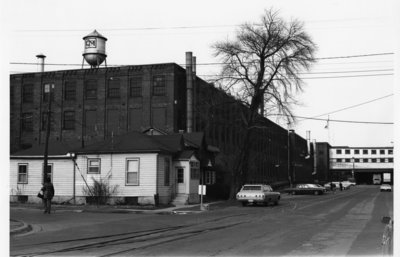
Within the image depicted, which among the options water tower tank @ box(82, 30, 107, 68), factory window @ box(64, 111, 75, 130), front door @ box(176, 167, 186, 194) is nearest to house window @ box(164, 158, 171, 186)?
front door @ box(176, 167, 186, 194)

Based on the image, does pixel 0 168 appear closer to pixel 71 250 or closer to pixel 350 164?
pixel 71 250

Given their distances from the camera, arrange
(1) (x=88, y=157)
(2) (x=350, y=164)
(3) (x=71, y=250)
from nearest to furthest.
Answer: (3) (x=71, y=250), (1) (x=88, y=157), (2) (x=350, y=164)

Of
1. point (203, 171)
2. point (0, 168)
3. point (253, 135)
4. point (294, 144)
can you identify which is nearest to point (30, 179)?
point (203, 171)

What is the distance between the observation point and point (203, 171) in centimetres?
4019

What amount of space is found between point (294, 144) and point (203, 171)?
69114 millimetres

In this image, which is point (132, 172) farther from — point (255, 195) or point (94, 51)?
point (94, 51)

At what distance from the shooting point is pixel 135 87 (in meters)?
57.0

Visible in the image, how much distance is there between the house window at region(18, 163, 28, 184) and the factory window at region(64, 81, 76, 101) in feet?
78.7

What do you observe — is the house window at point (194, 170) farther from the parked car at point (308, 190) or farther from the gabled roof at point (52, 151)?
the parked car at point (308, 190)

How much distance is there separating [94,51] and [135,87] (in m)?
6.30

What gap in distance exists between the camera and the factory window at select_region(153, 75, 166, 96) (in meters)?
55.4

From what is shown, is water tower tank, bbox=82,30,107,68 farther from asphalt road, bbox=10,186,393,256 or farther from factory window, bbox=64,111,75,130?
asphalt road, bbox=10,186,393,256

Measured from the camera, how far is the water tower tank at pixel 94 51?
2263 inches

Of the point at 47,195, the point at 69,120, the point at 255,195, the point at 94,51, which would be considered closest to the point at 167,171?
the point at 255,195
